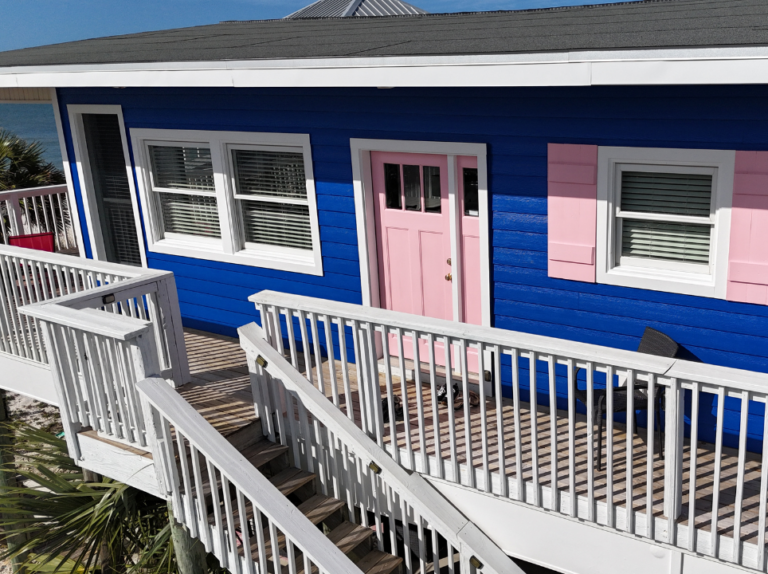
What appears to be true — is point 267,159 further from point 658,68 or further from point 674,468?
point 674,468

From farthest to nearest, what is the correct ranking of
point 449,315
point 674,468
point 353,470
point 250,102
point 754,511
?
1. point 250,102
2. point 449,315
3. point 353,470
4. point 754,511
5. point 674,468

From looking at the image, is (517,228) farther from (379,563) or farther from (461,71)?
(379,563)

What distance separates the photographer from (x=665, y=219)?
534cm

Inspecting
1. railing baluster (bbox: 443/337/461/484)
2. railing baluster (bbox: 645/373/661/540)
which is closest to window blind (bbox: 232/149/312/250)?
railing baluster (bbox: 443/337/461/484)

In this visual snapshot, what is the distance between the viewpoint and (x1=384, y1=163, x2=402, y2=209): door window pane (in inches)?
258

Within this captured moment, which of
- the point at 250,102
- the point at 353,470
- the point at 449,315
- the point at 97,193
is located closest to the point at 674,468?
the point at 353,470

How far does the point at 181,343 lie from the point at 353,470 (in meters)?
1.88

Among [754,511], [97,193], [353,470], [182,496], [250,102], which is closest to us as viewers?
[754,511]

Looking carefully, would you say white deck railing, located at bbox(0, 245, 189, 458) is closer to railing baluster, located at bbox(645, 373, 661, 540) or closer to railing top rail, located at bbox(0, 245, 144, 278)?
railing top rail, located at bbox(0, 245, 144, 278)

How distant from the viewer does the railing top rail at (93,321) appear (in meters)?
4.76

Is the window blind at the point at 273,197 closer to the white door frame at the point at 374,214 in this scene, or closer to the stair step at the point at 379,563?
the white door frame at the point at 374,214

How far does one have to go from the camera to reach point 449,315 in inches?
262

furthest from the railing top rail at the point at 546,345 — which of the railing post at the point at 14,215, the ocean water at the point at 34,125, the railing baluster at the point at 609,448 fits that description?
the ocean water at the point at 34,125

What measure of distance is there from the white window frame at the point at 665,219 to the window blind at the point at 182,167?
405cm
